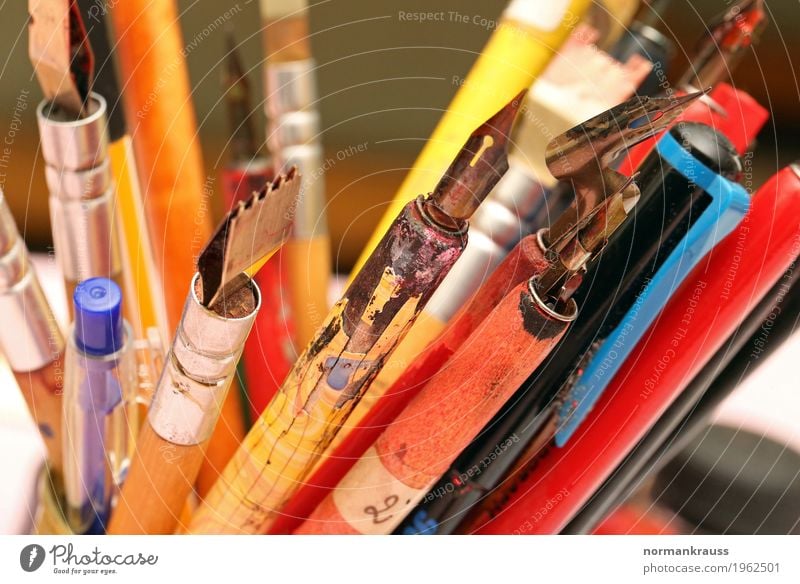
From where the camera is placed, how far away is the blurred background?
0.34m

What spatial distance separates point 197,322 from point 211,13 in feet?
0.63

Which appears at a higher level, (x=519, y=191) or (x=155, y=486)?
(x=519, y=191)

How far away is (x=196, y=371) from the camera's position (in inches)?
8.7

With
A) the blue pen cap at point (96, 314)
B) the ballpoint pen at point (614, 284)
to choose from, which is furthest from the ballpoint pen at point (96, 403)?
the ballpoint pen at point (614, 284)

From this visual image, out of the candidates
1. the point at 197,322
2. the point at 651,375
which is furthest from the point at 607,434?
the point at 197,322

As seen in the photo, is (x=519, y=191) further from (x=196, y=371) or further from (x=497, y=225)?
(x=196, y=371)

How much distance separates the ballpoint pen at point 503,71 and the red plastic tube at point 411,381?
49mm

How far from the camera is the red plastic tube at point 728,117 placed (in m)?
0.26

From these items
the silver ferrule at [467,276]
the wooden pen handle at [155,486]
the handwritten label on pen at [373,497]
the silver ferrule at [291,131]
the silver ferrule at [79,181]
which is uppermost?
the silver ferrule at [467,276]

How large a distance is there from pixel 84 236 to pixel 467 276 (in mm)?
121

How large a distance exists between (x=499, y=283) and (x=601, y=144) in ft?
0.15

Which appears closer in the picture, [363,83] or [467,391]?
[467,391]

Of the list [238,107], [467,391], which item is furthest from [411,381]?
[238,107]
